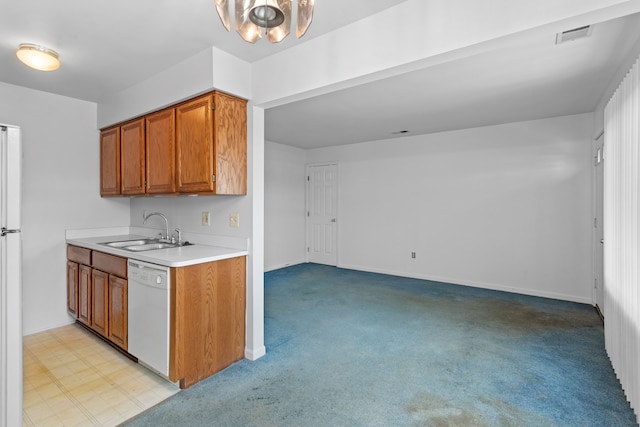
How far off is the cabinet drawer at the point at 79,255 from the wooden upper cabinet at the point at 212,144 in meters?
1.23

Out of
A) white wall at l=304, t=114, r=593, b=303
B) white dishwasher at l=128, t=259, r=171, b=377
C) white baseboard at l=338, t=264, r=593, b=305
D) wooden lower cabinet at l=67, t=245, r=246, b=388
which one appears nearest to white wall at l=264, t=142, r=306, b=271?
white wall at l=304, t=114, r=593, b=303

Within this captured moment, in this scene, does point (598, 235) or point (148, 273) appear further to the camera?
point (598, 235)

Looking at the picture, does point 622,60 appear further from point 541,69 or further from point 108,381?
point 108,381

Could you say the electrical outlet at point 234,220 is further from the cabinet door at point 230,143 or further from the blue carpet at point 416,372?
the blue carpet at point 416,372

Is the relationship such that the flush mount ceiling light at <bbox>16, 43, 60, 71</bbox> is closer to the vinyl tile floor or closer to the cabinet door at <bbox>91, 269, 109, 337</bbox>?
the cabinet door at <bbox>91, 269, 109, 337</bbox>

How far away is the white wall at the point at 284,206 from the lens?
19.5 ft

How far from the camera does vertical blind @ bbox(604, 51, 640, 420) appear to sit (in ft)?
6.02

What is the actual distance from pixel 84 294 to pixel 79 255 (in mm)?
398

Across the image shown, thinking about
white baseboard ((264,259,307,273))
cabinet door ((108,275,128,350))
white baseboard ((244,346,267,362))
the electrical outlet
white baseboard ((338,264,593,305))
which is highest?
the electrical outlet

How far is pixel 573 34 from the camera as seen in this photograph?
2.21 meters

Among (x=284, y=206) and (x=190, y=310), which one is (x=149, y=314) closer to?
(x=190, y=310)

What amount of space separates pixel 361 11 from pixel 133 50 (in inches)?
68.7

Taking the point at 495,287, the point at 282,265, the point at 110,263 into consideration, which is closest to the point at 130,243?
the point at 110,263

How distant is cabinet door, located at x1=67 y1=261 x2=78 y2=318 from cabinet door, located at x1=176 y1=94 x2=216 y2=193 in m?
1.61
